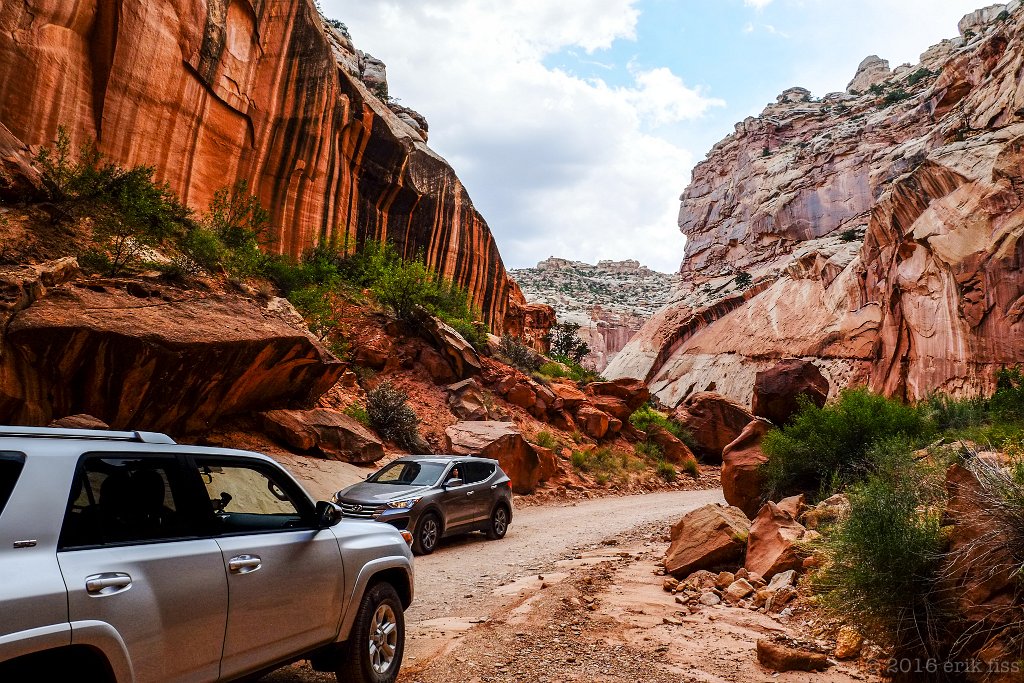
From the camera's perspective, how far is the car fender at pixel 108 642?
253 cm

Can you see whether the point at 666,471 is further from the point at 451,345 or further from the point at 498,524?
the point at 498,524

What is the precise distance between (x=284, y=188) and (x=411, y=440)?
13796 millimetres

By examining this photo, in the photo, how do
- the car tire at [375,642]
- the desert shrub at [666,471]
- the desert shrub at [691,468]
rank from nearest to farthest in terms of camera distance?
the car tire at [375,642] < the desert shrub at [666,471] < the desert shrub at [691,468]

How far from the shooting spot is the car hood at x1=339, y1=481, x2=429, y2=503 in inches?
402

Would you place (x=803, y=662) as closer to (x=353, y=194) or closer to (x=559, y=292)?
(x=353, y=194)

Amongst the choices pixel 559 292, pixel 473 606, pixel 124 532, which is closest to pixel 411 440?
pixel 473 606

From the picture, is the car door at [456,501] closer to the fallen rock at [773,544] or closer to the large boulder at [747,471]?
the fallen rock at [773,544]

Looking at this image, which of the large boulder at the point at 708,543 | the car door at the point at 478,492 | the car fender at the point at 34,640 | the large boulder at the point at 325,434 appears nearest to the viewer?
the car fender at the point at 34,640

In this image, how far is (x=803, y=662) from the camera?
514cm

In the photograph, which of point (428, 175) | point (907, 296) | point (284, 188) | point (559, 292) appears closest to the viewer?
point (284, 188)

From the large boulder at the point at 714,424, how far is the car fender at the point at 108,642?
31.5m

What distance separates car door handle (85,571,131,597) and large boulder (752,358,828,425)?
20299 millimetres

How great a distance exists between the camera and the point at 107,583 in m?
2.73

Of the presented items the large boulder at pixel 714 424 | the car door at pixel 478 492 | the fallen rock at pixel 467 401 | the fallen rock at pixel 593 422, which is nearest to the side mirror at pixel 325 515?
the car door at pixel 478 492
